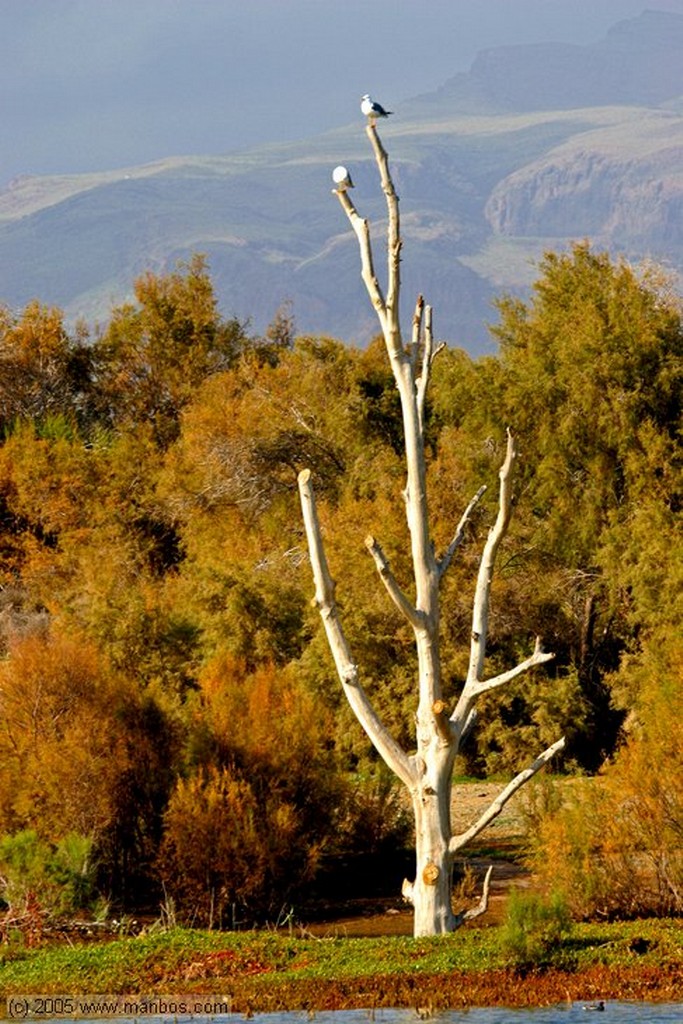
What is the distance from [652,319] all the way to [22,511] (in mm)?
16952

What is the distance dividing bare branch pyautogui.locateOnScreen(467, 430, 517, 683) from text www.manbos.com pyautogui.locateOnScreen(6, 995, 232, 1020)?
3708 mm

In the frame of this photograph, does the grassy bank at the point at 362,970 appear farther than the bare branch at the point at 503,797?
No

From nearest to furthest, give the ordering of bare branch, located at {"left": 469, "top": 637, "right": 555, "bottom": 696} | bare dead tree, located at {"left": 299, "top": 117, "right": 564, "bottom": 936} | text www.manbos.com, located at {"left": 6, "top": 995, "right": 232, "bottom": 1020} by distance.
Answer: text www.manbos.com, located at {"left": 6, "top": 995, "right": 232, "bottom": 1020} < bare branch, located at {"left": 469, "top": 637, "right": 555, "bottom": 696} < bare dead tree, located at {"left": 299, "top": 117, "right": 564, "bottom": 936}

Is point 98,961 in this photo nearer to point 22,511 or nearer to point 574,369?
point 574,369

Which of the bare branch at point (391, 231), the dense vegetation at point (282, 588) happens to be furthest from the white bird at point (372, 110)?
the dense vegetation at point (282, 588)

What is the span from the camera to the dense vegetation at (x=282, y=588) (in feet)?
69.9

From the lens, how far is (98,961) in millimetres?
16766

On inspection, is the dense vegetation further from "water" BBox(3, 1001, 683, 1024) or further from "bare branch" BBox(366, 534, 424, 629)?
"bare branch" BBox(366, 534, 424, 629)

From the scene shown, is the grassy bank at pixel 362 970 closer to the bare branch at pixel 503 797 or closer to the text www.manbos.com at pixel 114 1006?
the text www.manbos.com at pixel 114 1006

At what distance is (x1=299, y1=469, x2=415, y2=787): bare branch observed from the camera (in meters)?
16.5

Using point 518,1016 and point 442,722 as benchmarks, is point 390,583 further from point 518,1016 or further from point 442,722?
point 518,1016

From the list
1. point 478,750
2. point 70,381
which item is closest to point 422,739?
point 478,750

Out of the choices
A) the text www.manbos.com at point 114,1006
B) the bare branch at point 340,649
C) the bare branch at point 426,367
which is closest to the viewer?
the text www.manbos.com at point 114,1006

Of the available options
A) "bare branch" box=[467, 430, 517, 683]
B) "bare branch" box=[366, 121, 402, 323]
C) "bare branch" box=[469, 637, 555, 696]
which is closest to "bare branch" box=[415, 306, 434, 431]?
"bare branch" box=[366, 121, 402, 323]
